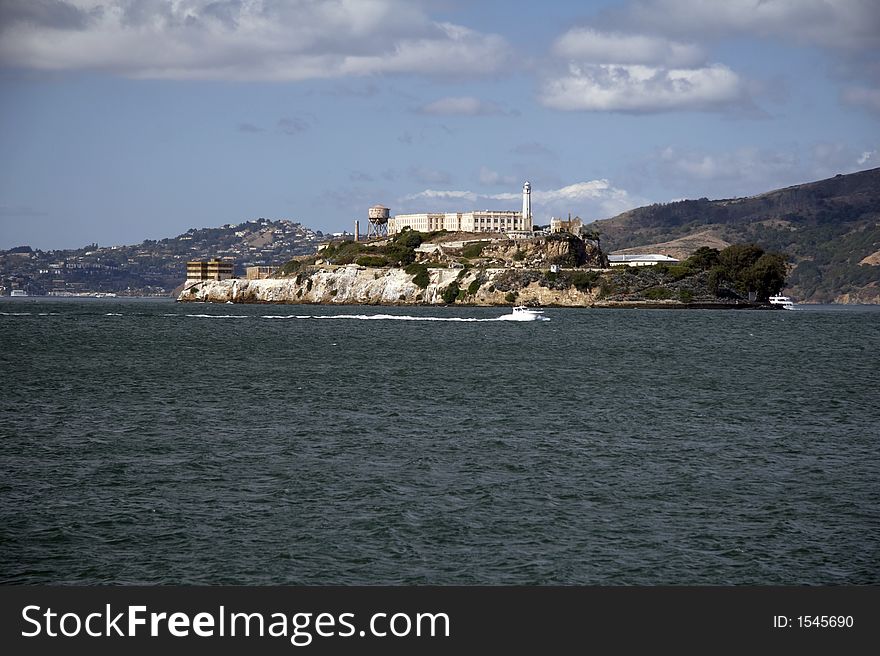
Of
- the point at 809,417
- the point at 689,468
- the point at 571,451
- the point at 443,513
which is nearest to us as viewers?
the point at 443,513

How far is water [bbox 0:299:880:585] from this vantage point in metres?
23.3

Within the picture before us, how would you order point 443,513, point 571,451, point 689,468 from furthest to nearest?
point 571,451
point 689,468
point 443,513

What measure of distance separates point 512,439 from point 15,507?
17267 millimetres

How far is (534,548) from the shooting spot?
24.3m

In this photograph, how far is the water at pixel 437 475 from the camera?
76.5 feet

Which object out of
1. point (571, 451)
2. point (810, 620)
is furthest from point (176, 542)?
point (571, 451)

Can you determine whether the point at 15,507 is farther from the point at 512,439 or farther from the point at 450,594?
the point at 512,439

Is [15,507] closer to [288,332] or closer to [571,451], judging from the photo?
[571,451]

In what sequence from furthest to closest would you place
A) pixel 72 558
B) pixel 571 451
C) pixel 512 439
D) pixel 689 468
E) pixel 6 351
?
pixel 6 351 < pixel 512 439 < pixel 571 451 < pixel 689 468 < pixel 72 558

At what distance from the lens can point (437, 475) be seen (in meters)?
31.8

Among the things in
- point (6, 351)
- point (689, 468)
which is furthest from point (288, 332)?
point (689, 468)

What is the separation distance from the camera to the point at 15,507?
90.6ft

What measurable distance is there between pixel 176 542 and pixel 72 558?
7.26 feet

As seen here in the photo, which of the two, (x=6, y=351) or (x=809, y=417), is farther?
(x=6, y=351)
